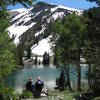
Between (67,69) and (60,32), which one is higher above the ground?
(60,32)

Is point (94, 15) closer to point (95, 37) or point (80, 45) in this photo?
point (95, 37)

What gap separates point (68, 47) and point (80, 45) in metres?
1.79

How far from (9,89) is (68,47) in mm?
40852

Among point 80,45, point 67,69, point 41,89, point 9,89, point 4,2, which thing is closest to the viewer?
point 9,89

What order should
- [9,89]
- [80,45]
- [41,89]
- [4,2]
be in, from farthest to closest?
[80,45] < [41,89] < [4,2] < [9,89]

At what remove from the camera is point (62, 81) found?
49.1m

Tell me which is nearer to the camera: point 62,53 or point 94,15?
point 94,15

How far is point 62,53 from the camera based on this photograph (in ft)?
163

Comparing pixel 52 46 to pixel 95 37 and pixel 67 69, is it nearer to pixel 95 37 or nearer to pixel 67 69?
pixel 67 69

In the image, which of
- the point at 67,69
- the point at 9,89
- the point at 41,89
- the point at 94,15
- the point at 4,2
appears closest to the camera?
the point at 9,89

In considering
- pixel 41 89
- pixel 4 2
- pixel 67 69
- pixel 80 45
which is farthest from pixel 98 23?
pixel 67 69

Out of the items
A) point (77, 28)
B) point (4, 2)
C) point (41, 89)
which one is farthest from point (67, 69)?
point (4, 2)

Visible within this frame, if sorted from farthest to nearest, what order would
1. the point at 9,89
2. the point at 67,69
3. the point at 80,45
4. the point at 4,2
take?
the point at 67,69 < the point at 80,45 < the point at 4,2 < the point at 9,89

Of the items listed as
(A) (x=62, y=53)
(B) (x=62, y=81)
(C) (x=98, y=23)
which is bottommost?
(B) (x=62, y=81)
